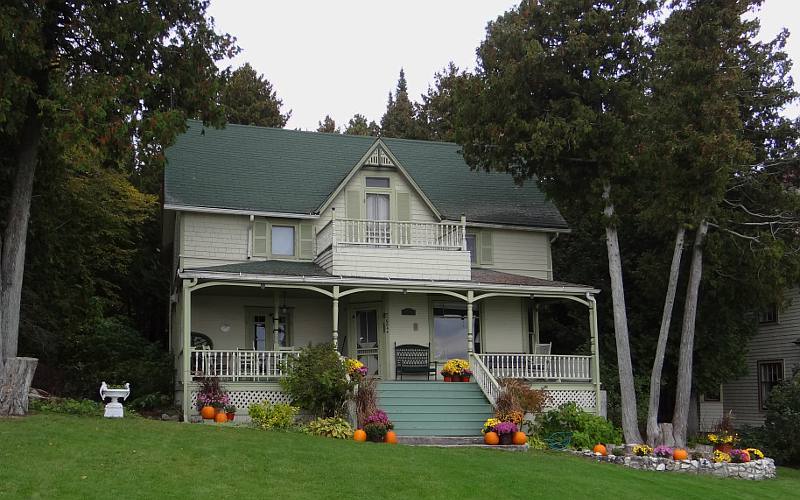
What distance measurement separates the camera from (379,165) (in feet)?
87.6

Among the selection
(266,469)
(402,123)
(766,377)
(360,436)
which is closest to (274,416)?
(360,436)

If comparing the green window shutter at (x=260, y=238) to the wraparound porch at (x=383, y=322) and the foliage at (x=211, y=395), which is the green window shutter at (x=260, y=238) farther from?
the foliage at (x=211, y=395)

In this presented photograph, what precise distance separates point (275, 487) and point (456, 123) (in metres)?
15.2

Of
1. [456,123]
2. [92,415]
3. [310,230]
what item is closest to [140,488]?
A: [92,415]

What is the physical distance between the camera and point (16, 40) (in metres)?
16.4

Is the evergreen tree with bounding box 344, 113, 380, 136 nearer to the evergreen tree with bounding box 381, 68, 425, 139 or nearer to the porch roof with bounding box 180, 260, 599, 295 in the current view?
the evergreen tree with bounding box 381, 68, 425, 139

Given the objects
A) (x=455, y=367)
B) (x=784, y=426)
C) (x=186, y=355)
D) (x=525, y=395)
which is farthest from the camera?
(x=784, y=426)

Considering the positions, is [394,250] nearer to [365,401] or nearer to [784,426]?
[365,401]

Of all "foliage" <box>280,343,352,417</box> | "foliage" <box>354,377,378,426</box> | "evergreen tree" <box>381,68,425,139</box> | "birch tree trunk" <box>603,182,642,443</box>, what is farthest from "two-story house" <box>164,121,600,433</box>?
"evergreen tree" <box>381,68,425,139</box>

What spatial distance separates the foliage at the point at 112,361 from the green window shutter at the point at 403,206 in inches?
311

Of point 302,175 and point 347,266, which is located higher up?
point 302,175

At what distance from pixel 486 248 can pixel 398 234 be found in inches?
175

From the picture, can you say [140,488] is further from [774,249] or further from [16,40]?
[774,249]

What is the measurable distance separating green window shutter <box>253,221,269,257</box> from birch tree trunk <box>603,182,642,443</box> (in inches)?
376
